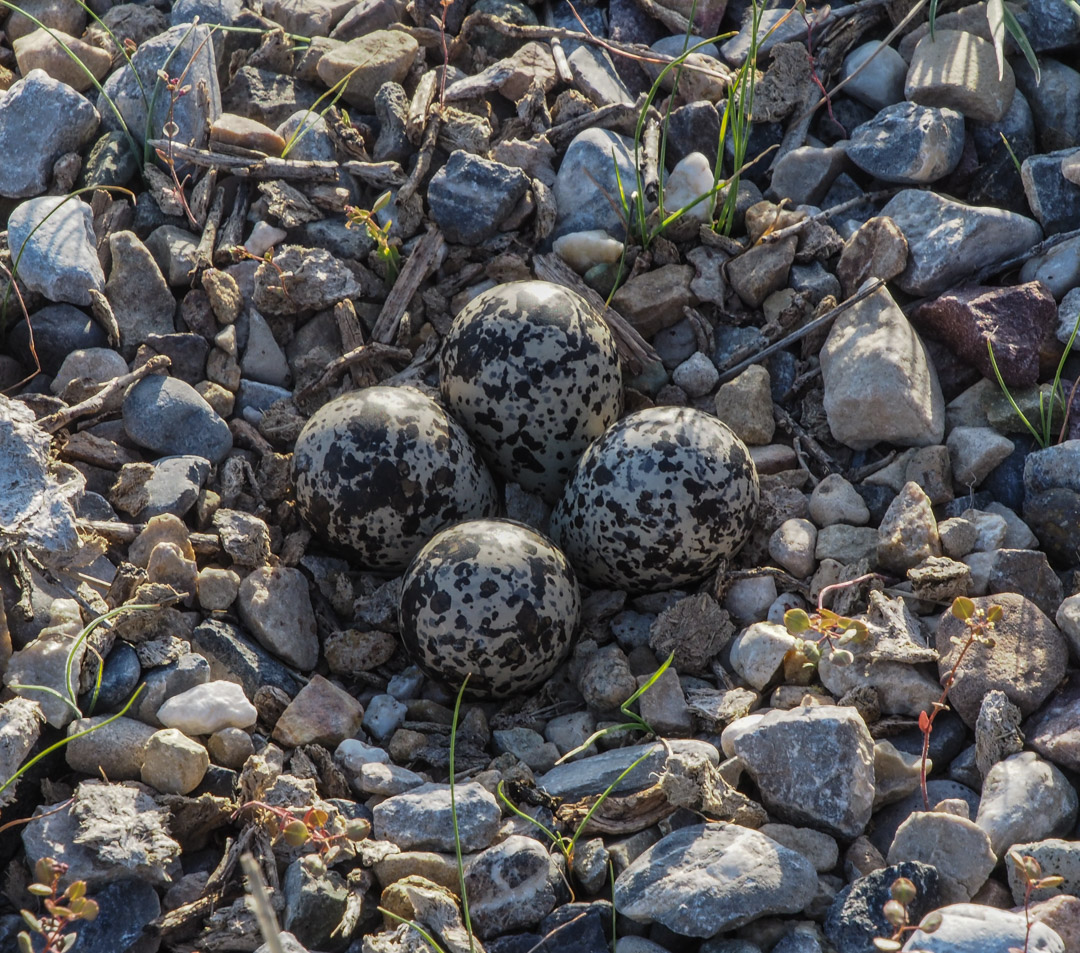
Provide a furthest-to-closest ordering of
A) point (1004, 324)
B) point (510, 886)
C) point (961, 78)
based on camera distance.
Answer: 1. point (961, 78)
2. point (1004, 324)
3. point (510, 886)

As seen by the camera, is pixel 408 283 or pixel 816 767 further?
pixel 408 283

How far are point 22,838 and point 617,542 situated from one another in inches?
73.9

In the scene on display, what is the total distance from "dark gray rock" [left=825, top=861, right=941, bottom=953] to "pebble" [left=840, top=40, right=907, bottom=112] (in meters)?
3.12

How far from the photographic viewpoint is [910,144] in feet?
13.5

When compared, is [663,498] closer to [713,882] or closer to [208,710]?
[713,882]

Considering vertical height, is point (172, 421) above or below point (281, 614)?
above

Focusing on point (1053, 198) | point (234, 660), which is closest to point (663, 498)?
point (234, 660)

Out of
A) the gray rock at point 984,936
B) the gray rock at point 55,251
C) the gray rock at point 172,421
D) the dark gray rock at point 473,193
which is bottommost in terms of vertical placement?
the gray rock at point 984,936

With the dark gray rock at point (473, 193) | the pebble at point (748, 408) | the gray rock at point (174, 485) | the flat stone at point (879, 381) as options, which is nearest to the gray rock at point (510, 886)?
the gray rock at point (174, 485)

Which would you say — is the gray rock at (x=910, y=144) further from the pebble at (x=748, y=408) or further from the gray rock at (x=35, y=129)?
the gray rock at (x=35, y=129)

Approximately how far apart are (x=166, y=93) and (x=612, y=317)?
2050 millimetres

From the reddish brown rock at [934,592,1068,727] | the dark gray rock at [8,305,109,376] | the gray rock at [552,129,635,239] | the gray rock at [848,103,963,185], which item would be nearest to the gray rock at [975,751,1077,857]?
the reddish brown rock at [934,592,1068,727]

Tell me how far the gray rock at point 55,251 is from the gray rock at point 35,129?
22cm

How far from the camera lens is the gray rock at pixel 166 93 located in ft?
14.3
